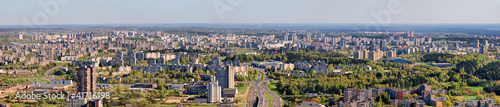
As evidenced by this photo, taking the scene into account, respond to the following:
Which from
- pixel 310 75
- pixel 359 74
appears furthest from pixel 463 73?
pixel 310 75

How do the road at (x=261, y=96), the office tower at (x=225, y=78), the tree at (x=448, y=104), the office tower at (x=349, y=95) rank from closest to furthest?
the tree at (x=448, y=104) → the office tower at (x=349, y=95) → the road at (x=261, y=96) → the office tower at (x=225, y=78)

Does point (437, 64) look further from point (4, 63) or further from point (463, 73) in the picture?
point (4, 63)

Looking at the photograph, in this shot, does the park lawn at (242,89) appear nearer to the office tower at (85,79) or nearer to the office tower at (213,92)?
the office tower at (213,92)

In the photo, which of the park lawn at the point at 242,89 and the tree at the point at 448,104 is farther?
the park lawn at the point at 242,89

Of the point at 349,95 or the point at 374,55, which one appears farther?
the point at 374,55

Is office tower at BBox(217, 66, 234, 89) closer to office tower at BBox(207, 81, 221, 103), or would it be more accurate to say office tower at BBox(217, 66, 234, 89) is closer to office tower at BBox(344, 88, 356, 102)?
office tower at BBox(207, 81, 221, 103)

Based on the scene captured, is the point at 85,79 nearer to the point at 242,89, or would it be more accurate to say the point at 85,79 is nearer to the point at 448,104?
the point at 242,89

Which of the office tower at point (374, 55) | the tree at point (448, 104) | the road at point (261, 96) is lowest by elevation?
the road at point (261, 96)

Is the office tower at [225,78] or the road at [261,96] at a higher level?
the office tower at [225,78]

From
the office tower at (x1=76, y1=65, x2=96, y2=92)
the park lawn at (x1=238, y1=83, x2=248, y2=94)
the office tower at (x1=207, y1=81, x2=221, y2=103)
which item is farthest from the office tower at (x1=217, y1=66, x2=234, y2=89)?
the office tower at (x1=76, y1=65, x2=96, y2=92)

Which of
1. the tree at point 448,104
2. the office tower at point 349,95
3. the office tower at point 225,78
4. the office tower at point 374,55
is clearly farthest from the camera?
the office tower at point 374,55

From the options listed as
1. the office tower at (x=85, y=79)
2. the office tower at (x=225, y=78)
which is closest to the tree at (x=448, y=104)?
the office tower at (x=225, y=78)

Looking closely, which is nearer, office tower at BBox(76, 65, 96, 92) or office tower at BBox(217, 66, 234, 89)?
office tower at BBox(76, 65, 96, 92)

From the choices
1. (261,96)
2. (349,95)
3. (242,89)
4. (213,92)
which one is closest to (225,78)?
(242,89)
